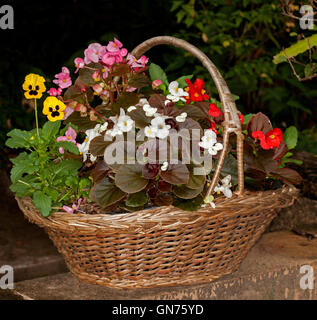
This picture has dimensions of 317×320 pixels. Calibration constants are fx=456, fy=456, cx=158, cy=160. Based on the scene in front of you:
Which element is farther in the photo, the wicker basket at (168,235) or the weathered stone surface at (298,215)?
the weathered stone surface at (298,215)

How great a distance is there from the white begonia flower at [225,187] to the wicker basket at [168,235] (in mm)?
22

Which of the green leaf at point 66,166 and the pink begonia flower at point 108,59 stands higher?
the pink begonia flower at point 108,59

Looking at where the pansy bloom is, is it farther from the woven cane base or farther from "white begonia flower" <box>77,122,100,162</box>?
"white begonia flower" <box>77,122,100,162</box>

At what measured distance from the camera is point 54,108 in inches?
56.6

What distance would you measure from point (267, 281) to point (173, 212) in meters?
0.55

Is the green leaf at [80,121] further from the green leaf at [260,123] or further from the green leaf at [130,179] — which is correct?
the green leaf at [260,123]

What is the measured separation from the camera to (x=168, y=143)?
1.31 meters

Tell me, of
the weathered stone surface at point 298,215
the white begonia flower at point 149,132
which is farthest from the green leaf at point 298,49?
the white begonia flower at point 149,132

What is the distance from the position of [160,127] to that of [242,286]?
2.11ft

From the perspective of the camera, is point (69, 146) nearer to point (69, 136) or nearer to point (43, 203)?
point (69, 136)

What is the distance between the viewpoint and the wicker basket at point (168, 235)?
→ 126 centimetres

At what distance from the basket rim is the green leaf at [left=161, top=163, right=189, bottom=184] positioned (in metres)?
0.08

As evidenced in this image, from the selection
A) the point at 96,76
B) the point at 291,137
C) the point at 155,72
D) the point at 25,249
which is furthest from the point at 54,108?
the point at 25,249

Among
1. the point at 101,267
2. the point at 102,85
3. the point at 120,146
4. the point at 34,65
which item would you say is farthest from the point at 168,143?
the point at 34,65
